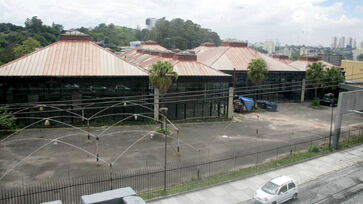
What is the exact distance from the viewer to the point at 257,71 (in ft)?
208

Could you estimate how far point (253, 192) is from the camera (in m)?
26.7

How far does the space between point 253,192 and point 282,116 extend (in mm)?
34813

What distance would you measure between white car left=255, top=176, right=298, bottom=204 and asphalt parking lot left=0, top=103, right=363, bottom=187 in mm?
10971

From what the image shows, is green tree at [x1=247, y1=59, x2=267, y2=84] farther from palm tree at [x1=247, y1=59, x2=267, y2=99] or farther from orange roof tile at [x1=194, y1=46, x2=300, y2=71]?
orange roof tile at [x1=194, y1=46, x2=300, y2=71]

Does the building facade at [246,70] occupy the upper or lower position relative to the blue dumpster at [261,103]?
upper

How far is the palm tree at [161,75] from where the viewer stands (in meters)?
45.9

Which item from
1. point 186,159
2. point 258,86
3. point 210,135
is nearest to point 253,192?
point 186,159

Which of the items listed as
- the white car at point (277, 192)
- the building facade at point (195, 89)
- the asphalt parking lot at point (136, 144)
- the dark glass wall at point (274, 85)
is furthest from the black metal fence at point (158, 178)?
the dark glass wall at point (274, 85)

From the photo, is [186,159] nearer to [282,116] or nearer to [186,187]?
[186,187]

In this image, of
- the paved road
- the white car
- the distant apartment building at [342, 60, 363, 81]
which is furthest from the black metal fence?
the distant apartment building at [342, 60, 363, 81]

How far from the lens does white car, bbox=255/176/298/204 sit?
2386 cm

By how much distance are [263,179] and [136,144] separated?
16929 millimetres

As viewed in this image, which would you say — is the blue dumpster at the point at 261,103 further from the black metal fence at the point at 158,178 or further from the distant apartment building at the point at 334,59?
the distant apartment building at the point at 334,59

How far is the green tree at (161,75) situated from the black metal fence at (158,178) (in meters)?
16.5
